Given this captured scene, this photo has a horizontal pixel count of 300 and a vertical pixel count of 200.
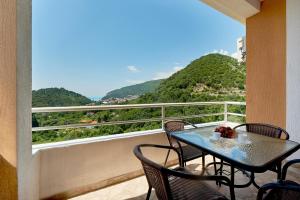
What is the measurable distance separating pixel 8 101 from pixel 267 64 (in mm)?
3861

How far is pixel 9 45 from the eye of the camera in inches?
59.2

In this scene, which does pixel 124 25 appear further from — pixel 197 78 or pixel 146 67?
pixel 197 78

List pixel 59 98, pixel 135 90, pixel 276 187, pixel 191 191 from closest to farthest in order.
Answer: pixel 276 187 → pixel 191 191 → pixel 59 98 → pixel 135 90

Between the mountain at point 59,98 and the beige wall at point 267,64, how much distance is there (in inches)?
131

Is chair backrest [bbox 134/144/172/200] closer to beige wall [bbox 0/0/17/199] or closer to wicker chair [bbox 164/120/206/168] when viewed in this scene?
wicker chair [bbox 164/120/206/168]

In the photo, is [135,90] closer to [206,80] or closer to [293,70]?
[206,80]

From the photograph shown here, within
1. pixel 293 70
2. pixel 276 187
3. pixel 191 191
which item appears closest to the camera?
pixel 276 187

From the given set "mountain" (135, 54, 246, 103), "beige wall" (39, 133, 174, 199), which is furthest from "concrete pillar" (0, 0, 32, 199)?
"mountain" (135, 54, 246, 103)

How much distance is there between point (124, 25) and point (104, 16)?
0.69 meters

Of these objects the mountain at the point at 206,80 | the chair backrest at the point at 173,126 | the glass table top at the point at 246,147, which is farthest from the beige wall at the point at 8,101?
the mountain at the point at 206,80

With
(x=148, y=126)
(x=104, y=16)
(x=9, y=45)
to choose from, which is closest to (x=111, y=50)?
(x=104, y=16)

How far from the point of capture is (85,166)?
237 centimetres

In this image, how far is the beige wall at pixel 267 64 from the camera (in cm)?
321

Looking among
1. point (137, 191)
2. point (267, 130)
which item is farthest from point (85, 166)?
point (267, 130)
